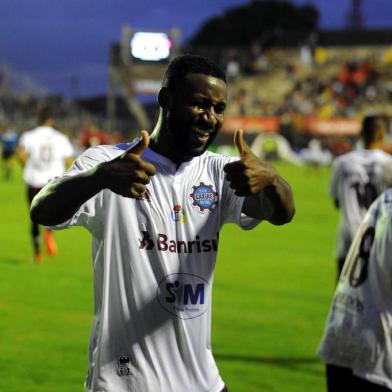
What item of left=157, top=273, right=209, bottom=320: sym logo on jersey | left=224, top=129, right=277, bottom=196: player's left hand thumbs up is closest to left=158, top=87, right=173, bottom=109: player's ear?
left=224, top=129, right=277, bottom=196: player's left hand thumbs up

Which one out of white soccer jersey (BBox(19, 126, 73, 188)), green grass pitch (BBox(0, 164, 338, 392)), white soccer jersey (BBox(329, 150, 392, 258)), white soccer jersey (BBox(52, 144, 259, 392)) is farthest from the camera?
white soccer jersey (BBox(19, 126, 73, 188))

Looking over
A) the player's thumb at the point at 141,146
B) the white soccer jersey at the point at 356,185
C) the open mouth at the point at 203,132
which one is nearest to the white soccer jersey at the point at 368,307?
the open mouth at the point at 203,132

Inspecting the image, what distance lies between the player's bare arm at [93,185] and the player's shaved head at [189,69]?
0.42 meters

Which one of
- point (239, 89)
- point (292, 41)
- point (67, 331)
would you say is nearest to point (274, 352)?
point (67, 331)

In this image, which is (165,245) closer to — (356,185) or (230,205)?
(230,205)

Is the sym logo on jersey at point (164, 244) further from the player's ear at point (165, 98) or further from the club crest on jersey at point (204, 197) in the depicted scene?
the player's ear at point (165, 98)

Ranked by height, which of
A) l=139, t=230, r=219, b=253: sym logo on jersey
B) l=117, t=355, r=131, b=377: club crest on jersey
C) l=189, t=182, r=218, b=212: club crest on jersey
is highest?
l=189, t=182, r=218, b=212: club crest on jersey

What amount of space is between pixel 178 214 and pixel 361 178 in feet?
16.9

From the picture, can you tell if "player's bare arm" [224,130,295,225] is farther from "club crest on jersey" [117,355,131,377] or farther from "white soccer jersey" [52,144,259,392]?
"club crest on jersey" [117,355,131,377]

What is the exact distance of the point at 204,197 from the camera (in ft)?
11.9

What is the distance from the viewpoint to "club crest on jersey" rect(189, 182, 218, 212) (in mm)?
3598

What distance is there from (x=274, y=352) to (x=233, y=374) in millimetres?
858

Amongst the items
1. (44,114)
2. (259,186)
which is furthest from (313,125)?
(259,186)

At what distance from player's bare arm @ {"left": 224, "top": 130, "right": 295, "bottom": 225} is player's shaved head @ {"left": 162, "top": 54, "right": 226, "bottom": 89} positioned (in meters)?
0.33
